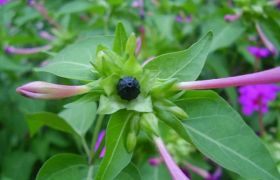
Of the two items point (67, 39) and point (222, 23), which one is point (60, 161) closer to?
point (67, 39)

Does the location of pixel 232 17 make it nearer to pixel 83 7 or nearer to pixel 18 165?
pixel 83 7

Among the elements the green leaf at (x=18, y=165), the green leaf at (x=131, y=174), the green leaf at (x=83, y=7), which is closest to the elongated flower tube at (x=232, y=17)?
the green leaf at (x=83, y=7)

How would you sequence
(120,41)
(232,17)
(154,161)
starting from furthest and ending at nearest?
1. (232,17)
2. (154,161)
3. (120,41)

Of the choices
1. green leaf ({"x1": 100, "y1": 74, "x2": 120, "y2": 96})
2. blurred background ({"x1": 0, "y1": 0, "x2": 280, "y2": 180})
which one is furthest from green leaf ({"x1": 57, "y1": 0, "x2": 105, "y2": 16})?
green leaf ({"x1": 100, "y1": 74, "x2": 120, "y2": 96})

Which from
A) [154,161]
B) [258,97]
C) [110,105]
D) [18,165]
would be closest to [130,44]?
[110,105]

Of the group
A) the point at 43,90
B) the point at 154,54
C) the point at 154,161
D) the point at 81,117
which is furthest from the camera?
the point at 154,54

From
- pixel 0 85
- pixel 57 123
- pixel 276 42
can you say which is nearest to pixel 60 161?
pixel 57 123
